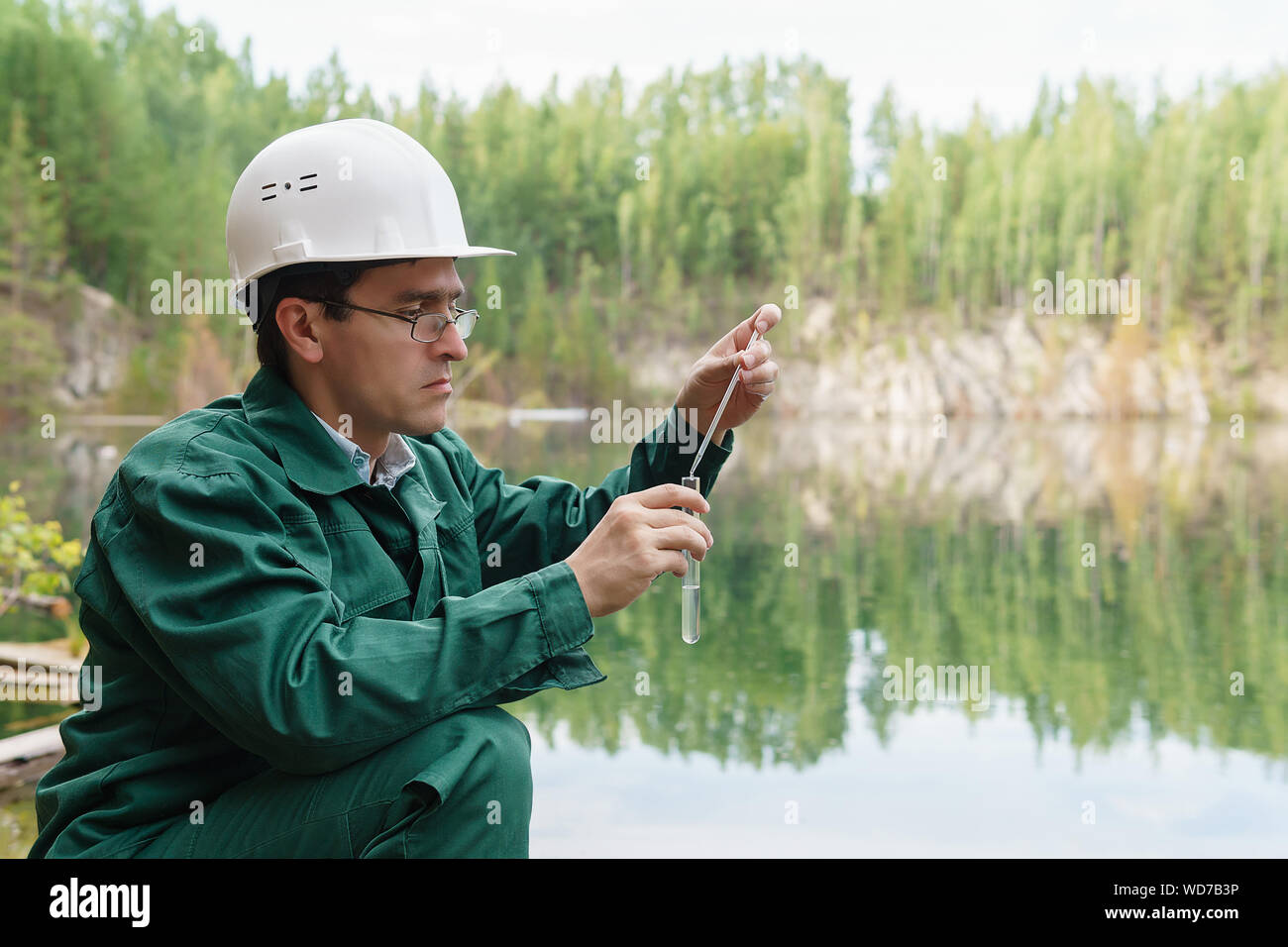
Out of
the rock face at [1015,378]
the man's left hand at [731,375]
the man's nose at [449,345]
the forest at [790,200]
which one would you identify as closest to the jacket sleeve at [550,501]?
the man's left hand at [731,375]

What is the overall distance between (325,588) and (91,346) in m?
16.8

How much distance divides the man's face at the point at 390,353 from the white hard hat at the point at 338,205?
0.09 feet

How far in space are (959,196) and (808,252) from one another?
10.2 ft

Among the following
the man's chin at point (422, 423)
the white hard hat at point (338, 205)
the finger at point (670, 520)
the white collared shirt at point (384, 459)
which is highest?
the white hard hat at point (338, 205)

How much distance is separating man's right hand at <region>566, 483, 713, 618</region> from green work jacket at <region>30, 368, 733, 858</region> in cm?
2

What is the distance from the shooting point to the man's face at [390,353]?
3.94 ft

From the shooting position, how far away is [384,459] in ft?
4.31

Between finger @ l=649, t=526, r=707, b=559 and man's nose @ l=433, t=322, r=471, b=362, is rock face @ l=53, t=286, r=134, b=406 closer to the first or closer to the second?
man's nose @ l=433, t=322, r=471, b=362

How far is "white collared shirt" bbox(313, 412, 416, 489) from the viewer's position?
4.00ft

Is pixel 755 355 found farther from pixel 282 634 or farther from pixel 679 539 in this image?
pixel 282 634

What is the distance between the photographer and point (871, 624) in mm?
6188

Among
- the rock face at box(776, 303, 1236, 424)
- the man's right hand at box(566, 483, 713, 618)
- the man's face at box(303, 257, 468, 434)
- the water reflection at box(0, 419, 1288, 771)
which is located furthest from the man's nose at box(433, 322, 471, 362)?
the rock face at box(776, 303, 1236, 424)

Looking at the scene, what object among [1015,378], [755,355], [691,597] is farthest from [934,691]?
[1015,378]

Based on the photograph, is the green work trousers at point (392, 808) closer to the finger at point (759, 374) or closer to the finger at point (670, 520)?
the finger at point (670, 520)
